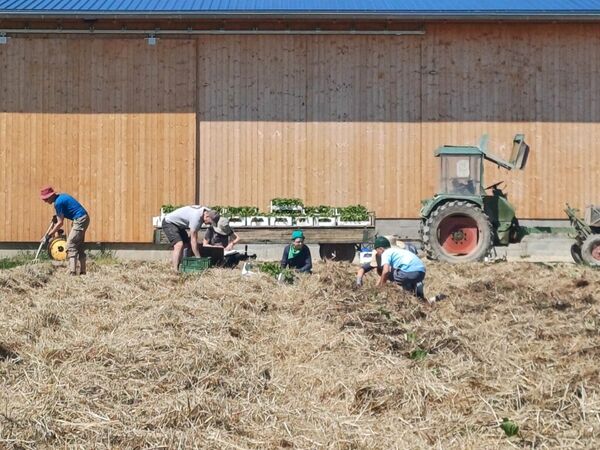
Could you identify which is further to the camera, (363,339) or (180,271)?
(180,271)

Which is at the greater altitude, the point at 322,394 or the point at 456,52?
the point at 456,52

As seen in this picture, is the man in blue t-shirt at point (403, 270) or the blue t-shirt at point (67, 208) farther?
the blue t-shirt at point (67, 208)

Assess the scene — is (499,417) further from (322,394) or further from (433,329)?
(433,329)

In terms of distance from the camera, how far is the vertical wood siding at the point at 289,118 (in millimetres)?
16969

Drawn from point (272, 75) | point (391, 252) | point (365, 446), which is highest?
point (272, 75)

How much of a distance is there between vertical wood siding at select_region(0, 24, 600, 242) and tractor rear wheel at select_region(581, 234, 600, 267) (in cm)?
236

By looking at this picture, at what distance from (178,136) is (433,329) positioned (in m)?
10.9

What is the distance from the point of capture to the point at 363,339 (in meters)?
6.68

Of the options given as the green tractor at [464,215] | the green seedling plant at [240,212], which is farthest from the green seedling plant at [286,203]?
the green tractor at [464,215]

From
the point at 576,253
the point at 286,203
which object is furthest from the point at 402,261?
the point at 576,253

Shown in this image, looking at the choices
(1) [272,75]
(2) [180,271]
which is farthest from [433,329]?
(1) [272,75]

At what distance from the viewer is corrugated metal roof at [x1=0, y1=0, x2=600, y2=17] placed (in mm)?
16422

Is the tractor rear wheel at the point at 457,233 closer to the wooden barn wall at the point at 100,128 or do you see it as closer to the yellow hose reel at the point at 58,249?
the wooden barn wall at the point at 100,128

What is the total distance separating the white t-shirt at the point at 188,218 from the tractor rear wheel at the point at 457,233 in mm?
4407
